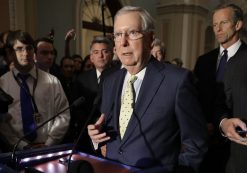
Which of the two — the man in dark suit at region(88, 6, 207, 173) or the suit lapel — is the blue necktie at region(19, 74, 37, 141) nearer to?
the man in dark suit at region(88, 6, 207, 173)

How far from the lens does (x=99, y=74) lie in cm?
265

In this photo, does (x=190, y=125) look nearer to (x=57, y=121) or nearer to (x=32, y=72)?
(x=57, y=121)

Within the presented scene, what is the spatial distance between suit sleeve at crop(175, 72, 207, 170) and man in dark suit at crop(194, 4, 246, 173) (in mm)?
908

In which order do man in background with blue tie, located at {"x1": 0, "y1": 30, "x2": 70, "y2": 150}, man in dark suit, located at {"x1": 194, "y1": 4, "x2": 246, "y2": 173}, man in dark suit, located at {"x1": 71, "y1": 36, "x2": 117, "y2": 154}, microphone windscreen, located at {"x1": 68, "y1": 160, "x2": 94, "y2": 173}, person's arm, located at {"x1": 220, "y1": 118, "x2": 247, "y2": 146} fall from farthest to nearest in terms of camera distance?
man in dark suit, located at {"x1": 71, "y1": 36, "x2": 117, "y2": 154} → man in dark suit, located at {"x1": 194, "y1": 4, "x2": 246, "y2": 173} → man in background with blue tie, located at {"x1": 0, "y1": 30, "x2": 70, "y2": 150} → person's arm, located at {"x1": 220, "y1": 118, "x2": 247, "y2": 146} → microphone windscreen, located at {"x1": 68, "y1": 160, "x2": 94, "y2": 173}

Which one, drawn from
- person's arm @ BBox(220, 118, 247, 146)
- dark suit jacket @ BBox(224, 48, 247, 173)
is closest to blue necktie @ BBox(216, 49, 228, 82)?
dark suit jacket @ BBox(224, 48, 247, 173)

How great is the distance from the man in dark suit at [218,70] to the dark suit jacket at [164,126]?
0.91 metres

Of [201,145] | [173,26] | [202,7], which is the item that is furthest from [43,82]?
[202,7]

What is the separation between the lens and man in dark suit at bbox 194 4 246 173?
218 cm

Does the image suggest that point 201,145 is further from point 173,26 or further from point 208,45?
point 208,45

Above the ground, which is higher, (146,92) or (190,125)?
(146,92)

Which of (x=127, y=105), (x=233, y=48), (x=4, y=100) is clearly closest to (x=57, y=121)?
(x=4, y=100)

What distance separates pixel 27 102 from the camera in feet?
6.57

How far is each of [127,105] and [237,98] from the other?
74 cm

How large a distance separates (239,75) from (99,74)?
130cm
